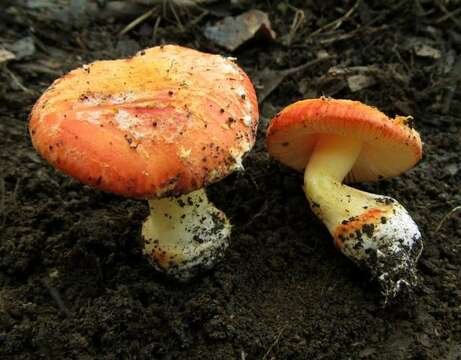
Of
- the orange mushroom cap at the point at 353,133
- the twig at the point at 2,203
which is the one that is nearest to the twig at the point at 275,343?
the orange mushroom cap at the point at 353,133

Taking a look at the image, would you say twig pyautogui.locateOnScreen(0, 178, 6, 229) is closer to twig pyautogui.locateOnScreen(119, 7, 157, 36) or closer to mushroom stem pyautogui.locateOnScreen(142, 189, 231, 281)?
mushroom stem pyautogui.locateOnScreen(142, 189, 231, 281)

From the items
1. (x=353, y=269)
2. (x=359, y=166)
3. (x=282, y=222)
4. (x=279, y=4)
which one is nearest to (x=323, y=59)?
(x=279, y=4)

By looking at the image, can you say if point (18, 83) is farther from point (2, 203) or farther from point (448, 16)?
point (448, 16)

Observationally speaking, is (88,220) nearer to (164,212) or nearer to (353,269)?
(164,212)

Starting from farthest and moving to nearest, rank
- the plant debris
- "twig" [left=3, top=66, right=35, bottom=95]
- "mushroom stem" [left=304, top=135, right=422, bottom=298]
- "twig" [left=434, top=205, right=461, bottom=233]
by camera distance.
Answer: the plant debris
"twig" [left=3, top=66, right=35, bottom=95]
"twig" [left=434, top=205, right=461, bottom=233]
"mushroom stem" [left=304, top=135, right=422, bottom=298]

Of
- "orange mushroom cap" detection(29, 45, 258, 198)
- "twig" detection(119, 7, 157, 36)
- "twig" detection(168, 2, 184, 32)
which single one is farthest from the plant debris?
"orange mushroom cap" detection(29, 45, 258, 198)

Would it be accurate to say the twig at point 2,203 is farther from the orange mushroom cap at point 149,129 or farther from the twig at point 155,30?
the twig at point 155,30
